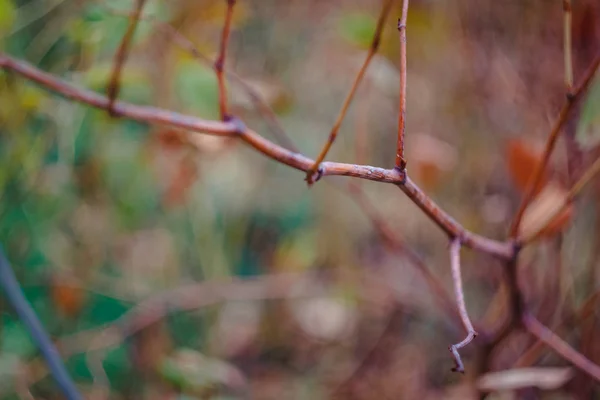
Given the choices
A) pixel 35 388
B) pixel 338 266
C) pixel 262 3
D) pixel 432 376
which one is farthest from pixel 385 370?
pixel 262 3

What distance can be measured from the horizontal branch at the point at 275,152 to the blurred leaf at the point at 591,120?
9cm

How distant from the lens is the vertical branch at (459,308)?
23cm

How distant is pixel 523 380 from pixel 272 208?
2.21ft

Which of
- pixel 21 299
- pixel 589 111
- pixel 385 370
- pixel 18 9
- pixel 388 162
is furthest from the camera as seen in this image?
pixel 388 162

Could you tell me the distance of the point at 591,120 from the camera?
0.38 meters

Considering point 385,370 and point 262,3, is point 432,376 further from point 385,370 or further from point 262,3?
point 262,3

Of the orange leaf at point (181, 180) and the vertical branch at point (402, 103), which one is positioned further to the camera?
the orange leaf at point (181, 180)

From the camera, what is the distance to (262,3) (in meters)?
0.89

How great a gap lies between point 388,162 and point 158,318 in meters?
0.51

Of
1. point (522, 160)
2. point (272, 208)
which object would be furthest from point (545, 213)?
point (272, 208)

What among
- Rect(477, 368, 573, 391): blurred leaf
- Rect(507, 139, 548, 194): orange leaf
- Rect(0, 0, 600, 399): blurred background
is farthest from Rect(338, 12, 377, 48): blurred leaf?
Rect(477, 368, 573, 391): blurred leaf

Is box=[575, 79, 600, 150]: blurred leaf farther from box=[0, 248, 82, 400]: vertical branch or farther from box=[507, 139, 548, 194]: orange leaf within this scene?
box=[0, 248, 82, 400]: vertical branch

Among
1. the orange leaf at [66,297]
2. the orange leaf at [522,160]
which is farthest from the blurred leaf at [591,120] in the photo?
the orange leaf at [66,297]

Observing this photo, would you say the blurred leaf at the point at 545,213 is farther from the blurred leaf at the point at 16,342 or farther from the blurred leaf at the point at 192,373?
the blurred leaf at the point at 16,342
